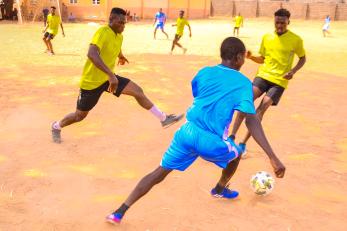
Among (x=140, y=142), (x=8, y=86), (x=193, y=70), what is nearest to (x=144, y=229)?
(x=140, y=142)

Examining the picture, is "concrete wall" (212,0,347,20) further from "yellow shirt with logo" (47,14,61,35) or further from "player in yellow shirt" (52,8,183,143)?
"player in yellow shirt" (52,8,183,143)

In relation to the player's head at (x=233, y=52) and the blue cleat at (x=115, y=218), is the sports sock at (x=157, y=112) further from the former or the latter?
the player's head at (x=233, y=52)

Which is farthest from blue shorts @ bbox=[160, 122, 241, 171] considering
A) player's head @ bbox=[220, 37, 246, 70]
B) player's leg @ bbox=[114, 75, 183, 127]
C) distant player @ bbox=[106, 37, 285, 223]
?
player's leg @ bbox=[114, 75, 183, 127]

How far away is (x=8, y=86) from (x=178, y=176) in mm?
6099

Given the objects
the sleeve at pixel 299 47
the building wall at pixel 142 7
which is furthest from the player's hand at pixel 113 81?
the building wall at pixel 142 7

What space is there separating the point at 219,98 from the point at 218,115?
0.14 metres

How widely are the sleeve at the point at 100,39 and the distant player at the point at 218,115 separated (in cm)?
208

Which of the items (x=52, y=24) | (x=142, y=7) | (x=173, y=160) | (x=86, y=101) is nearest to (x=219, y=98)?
(x=173, y=160)

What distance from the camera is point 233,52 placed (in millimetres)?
3285

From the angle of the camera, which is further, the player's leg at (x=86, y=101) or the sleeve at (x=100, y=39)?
the player's leg at (x=86, y=101)

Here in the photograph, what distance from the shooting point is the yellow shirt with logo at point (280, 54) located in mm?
5594

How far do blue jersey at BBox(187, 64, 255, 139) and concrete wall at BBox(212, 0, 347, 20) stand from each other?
46.9 m

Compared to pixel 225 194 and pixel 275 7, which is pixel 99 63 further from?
pixel 275 7

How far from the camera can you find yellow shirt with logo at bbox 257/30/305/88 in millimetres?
5594
